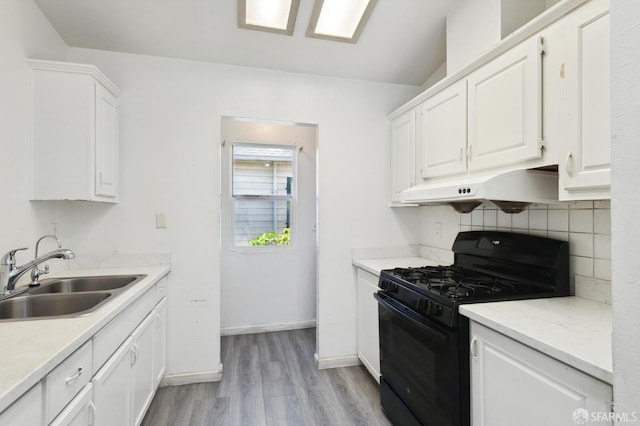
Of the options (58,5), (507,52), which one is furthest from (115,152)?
(507,52)

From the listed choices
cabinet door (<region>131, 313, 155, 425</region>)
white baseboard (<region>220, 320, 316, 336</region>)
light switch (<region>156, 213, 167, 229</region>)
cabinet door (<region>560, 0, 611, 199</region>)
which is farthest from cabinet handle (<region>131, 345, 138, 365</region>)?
cabinet door (<region>560, 0, 611, 199</region>)

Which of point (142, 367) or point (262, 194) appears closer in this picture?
point (142, 367)

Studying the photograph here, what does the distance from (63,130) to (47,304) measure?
39.7 inches

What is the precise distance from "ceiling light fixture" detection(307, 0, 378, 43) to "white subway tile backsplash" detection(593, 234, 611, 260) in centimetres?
185

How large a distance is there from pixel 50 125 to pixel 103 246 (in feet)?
2.86

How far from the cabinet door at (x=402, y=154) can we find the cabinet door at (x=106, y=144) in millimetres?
2147

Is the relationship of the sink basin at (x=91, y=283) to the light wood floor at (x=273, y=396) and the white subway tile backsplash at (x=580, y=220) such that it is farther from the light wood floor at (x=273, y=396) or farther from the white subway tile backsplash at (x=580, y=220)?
the white subway tile backsplash at (x=580, y=220)

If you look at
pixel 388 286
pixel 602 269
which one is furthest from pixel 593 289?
pixel 388 286

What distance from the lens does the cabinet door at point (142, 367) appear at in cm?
167

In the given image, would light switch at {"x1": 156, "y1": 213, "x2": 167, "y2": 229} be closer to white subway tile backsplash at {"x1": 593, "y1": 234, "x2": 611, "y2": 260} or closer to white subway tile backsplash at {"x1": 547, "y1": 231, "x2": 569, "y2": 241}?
white subway tile backsplash at {"x1": 547, "y1": 231, "x2": 569, "y2": 241}

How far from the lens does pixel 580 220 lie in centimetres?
151

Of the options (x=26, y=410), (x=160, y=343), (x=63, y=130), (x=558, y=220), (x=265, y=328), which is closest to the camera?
(x=26, y=410)

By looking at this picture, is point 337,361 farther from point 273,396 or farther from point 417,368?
point 417,368

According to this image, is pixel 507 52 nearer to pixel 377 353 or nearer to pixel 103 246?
pixel 377 353
